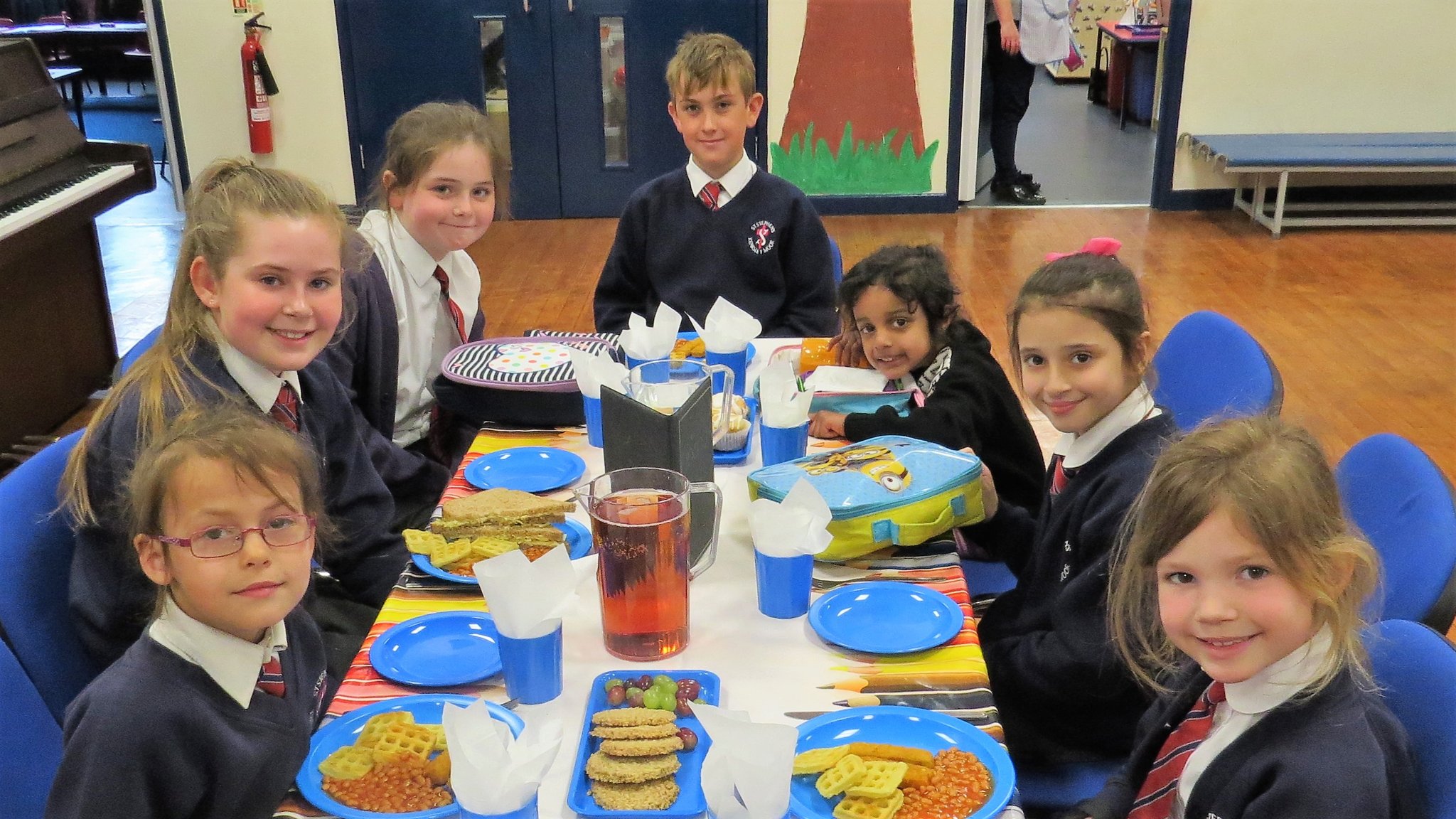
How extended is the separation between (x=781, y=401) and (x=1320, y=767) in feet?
2.99

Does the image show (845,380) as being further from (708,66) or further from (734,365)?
(708,66)

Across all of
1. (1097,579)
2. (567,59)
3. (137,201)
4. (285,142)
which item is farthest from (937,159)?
(1097,579)

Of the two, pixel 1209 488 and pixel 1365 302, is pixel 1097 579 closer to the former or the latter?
pixel 1209 488

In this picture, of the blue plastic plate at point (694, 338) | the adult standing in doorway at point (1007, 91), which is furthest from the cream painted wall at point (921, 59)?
the blue plastic plate at point (694, 338)

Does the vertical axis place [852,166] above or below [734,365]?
below

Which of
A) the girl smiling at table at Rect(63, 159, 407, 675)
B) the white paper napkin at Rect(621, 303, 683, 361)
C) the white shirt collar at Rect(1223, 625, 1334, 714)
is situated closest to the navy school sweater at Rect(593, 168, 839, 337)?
the white paper napkin at Rect(621, 303, 683, 361)

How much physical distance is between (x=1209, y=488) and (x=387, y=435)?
1.61m

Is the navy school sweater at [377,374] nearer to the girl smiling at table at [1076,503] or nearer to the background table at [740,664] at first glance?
the background table at [740,664]

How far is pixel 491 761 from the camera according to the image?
104 centimetres

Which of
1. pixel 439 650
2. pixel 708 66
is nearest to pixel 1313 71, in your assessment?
pixel 708 66

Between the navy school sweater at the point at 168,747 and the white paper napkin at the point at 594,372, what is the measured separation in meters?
0.67

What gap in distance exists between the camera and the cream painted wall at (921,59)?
603 cm

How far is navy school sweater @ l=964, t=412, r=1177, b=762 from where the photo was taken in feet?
5.19

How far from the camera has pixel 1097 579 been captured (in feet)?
5.15
